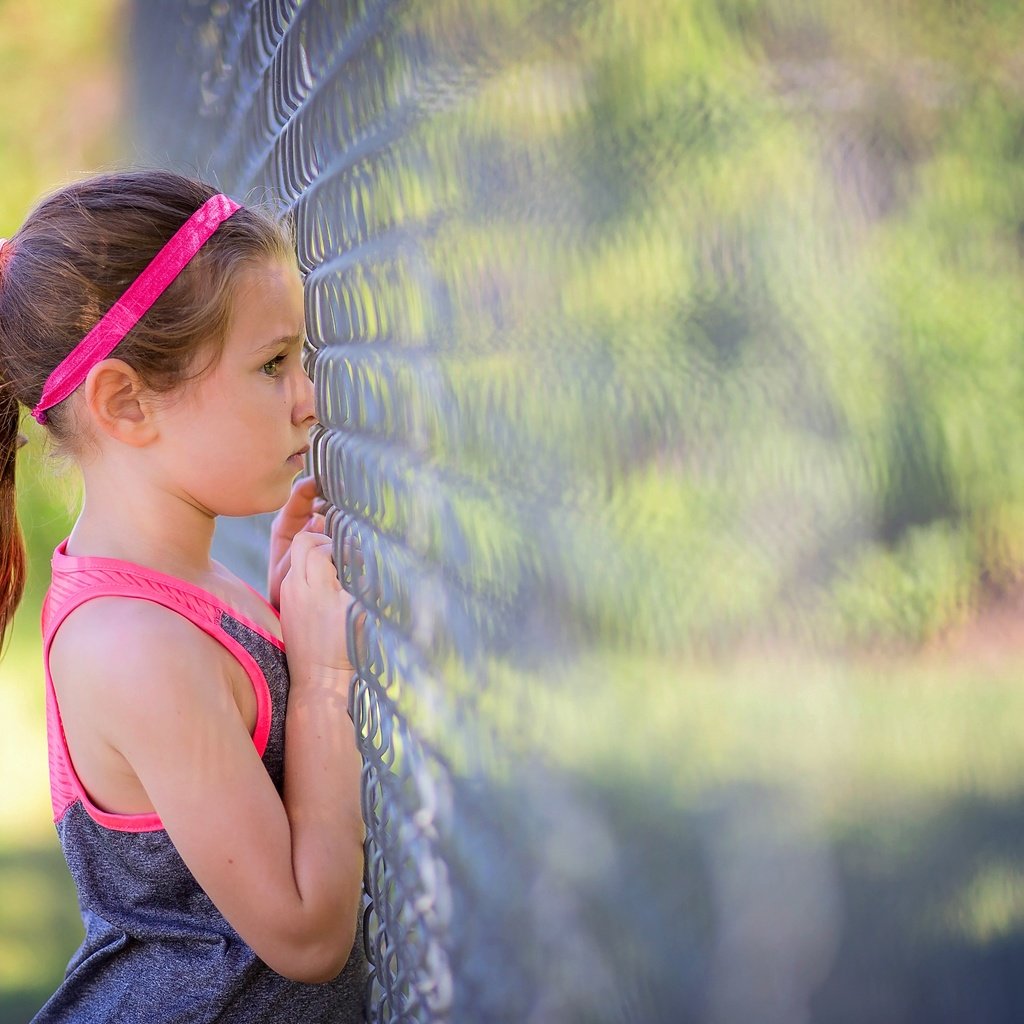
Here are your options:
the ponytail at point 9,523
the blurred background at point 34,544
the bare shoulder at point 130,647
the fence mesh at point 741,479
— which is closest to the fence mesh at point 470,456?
the fence mesh at point 741,479

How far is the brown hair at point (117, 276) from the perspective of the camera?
883 millimetres

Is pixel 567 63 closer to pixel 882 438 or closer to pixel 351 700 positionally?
pixel 882 438

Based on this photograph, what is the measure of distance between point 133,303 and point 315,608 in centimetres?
27

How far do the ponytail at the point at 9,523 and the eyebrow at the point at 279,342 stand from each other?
24 centimetres

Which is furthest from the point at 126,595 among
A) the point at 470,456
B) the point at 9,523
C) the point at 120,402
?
the point at 470,456

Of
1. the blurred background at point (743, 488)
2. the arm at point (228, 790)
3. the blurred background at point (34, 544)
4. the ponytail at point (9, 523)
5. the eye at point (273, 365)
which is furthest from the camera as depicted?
the blurred background at point (34, 544)

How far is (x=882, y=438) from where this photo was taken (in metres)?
0.31

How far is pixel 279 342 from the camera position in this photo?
906 mm

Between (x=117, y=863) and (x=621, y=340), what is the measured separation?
2.28 feet

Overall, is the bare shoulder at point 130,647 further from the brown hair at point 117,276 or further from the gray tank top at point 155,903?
the brown hair at point 117,276

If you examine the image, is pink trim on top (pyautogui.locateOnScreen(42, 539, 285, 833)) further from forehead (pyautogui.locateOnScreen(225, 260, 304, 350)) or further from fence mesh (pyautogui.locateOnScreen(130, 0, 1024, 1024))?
fence mesh (pyautogui.locateOnScreen(130, 0, 1024, 1024))

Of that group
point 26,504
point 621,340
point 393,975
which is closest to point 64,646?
point 393,975

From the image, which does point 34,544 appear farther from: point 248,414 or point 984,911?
point 984,911

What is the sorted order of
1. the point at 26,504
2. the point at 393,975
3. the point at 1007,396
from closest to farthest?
the point at 1007,396, the point at 393,975, the point at 26,504
